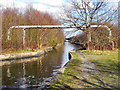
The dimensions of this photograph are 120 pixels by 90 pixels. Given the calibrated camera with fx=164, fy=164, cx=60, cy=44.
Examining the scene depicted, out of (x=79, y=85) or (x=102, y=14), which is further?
(x=102, y=14)

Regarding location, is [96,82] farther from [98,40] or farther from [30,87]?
[98,40]

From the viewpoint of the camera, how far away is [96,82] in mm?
7227

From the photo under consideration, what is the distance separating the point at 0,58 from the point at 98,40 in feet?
39.9

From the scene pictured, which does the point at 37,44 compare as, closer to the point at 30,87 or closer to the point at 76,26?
the point at 76,26

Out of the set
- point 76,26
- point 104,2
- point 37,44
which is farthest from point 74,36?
point 37,44

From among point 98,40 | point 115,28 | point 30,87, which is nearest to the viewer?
point 30,87

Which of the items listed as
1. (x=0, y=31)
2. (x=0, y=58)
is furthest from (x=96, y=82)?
(x=0, y=31)

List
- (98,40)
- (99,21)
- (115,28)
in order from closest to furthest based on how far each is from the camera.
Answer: (98,40) < (99,21) < (115,28)

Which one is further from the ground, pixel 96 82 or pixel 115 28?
pixel 115 28

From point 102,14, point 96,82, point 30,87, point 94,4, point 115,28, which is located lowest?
point 30,87

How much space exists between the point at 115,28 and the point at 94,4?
6.01 metres

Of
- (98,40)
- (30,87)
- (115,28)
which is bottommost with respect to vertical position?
(30,87)

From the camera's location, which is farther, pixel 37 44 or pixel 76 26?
pixel 37 44

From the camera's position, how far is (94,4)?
22391mm
